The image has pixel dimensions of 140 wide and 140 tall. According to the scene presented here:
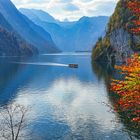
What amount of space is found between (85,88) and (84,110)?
50003 millimetres

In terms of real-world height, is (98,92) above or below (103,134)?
below

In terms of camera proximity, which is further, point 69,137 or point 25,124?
point 25,124

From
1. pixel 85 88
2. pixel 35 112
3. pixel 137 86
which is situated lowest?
pixel 85 88

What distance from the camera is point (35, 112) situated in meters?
98.8

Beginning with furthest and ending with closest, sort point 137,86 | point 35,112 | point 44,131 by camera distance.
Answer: point 35,112
point 44,131
point 137,86

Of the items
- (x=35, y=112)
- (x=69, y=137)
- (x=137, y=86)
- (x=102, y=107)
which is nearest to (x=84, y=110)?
(x=102, y=107)

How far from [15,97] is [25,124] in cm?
4236

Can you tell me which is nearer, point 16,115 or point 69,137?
point 69,137

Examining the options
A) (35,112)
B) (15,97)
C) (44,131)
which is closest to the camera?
(44,131)

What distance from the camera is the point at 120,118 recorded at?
88.3 metres

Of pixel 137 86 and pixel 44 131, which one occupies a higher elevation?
pixel 137 86

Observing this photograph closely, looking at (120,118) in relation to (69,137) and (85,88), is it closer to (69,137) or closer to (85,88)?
(69,137)

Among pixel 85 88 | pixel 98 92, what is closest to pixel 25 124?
pixel 98 92

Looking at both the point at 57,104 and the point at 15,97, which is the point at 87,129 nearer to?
the point at 57,104
